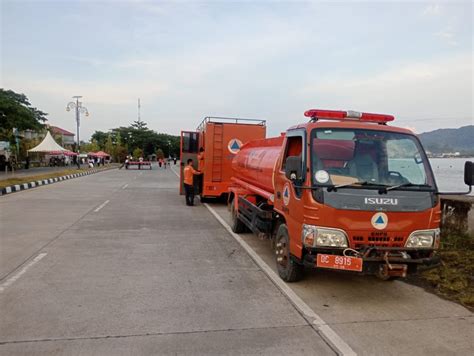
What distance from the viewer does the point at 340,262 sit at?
174 inches

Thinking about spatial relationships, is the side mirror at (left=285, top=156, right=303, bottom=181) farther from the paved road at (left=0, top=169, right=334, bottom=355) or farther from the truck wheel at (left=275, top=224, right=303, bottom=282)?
the paved road at (left=0, top=169, right=334, bottom=355)

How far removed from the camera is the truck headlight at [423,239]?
4.58 m

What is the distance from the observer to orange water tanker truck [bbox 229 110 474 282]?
14.7ft

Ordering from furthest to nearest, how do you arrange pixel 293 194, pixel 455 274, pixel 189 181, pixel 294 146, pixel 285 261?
pixel 189 181 < pixel 455 274 < pixel 294 146 < pixel 285 261 < pixel 293 194

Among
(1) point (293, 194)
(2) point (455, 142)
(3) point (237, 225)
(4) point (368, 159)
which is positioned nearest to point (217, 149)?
(3) point (237, 225)

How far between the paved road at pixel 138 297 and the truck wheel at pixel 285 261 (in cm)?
26

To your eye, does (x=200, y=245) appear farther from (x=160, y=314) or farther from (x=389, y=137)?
(x=389, y=137)

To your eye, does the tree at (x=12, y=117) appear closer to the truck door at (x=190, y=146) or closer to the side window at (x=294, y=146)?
→ the truck door at (x=190, y=146)

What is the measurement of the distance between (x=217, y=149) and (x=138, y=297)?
28.3ft

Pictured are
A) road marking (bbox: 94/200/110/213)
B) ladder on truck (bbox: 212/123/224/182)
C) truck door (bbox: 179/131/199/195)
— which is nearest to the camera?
road marking (bbox: 94/200/110/213)

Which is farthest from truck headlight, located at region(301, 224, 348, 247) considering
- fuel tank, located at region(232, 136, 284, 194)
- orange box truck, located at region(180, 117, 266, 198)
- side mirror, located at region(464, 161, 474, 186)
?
orange box truck, located at region(180, 117, 266, 198)

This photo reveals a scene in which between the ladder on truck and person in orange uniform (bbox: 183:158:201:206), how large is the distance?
0.78m

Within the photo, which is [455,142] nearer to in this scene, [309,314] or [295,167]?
[295,167]

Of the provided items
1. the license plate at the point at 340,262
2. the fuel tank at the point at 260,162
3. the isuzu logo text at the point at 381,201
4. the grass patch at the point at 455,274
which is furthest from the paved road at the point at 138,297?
the grass patch at the point at 455,274
